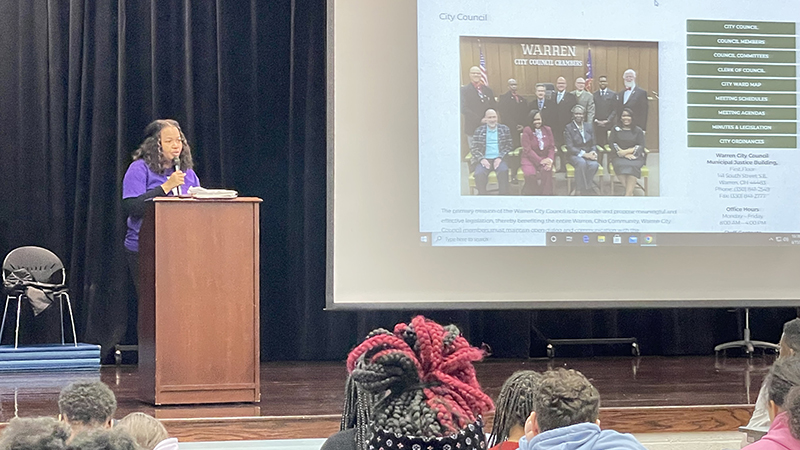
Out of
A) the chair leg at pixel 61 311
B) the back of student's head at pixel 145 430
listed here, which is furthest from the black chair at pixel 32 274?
the back of student's head at pixel 145 430

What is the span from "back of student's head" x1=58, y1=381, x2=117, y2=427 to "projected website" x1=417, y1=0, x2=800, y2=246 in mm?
2133

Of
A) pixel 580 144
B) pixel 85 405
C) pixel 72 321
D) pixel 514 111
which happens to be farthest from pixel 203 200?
pixel 72 321

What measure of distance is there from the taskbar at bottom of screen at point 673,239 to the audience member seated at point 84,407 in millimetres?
2453

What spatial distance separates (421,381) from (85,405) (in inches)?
38.2

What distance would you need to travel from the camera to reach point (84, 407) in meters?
2.09

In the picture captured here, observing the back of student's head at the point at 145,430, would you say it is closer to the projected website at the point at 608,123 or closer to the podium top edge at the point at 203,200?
the podium top edge at the point at 203,200

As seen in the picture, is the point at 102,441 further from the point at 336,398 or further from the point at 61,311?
the point at 61,311

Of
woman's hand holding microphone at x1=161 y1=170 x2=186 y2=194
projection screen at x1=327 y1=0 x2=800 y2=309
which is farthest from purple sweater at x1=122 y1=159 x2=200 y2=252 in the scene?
projection screen at x1=327 y1=0 x2=800 y2=309

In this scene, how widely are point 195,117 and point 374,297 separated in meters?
1.97

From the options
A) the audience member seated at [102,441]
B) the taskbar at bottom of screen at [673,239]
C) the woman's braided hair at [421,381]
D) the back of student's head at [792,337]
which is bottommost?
the back of student's head at [792,337]

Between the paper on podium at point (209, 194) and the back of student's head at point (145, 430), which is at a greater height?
the paper on podium at point (209, 194)

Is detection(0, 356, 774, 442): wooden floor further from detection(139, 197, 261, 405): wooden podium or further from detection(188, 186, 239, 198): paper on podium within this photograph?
detection(188, 186, 239, 198): paper on podium

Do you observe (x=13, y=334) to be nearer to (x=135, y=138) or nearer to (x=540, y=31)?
(x=135, y=138)

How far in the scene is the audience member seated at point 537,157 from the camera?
414 cm
